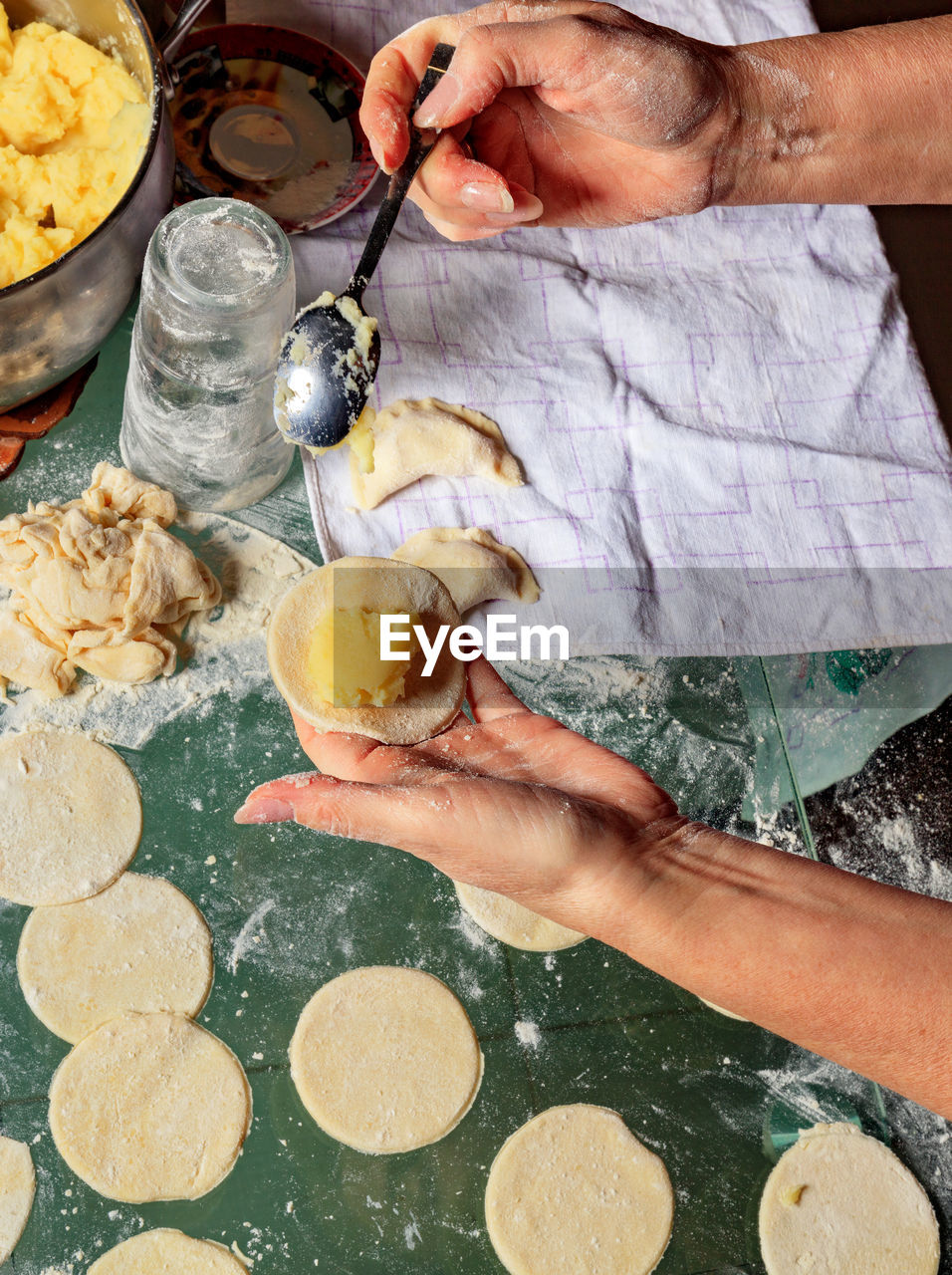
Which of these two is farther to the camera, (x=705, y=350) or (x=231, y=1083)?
(x=705, y=350)

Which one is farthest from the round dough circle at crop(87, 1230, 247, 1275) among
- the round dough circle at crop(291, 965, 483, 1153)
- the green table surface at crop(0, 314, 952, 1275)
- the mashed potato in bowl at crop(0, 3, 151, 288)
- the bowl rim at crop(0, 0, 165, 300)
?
the mashed potato in bowl at crop(0, 3, 151, 288)

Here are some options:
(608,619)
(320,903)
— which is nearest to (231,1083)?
(320,903)

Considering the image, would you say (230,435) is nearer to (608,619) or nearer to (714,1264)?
(608,619)

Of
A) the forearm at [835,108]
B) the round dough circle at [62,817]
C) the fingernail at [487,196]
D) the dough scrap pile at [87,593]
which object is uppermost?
the forearm at [835,108]

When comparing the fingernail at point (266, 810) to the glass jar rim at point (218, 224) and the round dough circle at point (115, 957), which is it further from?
the glass jar rim at point (218, 224)

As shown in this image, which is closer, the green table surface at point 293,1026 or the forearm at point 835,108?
the green table surface at point 293,1026

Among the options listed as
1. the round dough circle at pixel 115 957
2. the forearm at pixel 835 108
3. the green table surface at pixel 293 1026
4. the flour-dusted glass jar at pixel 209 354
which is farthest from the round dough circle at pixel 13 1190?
the forearm at pixel 835 108
